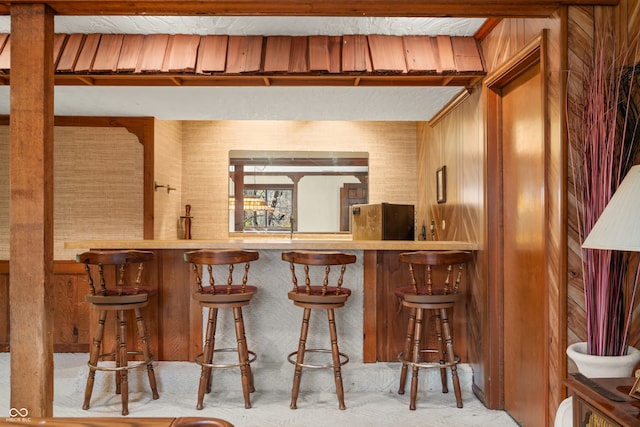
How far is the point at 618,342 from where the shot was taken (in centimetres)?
182

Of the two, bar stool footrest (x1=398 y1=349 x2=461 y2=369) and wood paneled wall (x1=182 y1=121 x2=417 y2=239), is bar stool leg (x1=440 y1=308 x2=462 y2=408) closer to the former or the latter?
bar stool footrest (x1=398 y1=349 x2=461 y2=369)

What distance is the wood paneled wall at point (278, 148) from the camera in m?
5.42

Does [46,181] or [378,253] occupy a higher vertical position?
[46,181]

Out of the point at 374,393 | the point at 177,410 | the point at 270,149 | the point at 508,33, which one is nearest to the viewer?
the point at 508,33

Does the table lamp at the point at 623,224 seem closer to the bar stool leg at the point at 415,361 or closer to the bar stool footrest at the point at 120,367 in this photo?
the bar stool leg at the point at 415,361

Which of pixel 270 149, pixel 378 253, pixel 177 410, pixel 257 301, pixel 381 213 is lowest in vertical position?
pixel 177 410

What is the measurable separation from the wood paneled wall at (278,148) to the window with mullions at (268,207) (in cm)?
25

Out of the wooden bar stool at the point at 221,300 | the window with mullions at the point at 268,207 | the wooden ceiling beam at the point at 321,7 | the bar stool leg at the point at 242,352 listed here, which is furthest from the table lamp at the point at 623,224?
the window with mullions at the point at 268,207

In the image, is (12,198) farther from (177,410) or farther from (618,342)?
(618,342)

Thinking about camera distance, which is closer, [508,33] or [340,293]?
[508,33]

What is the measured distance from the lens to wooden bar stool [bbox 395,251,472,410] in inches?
115

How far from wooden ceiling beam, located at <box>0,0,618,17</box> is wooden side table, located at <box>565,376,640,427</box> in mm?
1444

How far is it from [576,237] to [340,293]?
1.40 meters

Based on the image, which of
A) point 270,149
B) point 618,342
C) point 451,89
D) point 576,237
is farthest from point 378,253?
point 270,149
